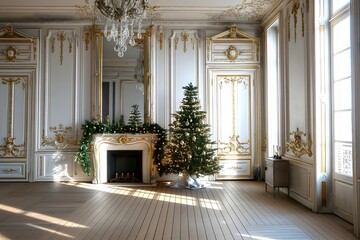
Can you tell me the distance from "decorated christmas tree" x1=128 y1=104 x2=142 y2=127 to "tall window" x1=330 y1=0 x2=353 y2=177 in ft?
14.7

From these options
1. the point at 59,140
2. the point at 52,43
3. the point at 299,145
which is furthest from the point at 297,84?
the point at 52,43

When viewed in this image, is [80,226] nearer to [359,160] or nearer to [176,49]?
[359,160]

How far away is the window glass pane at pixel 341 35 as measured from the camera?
4.82 m

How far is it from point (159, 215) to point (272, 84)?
441cm

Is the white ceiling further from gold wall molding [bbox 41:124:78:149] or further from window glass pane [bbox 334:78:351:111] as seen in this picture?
window glass pane [bbox 334:78:351:111]

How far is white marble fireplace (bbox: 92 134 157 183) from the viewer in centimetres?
792

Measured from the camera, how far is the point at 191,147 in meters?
7.28

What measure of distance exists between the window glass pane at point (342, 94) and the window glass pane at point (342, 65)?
0.31 feet

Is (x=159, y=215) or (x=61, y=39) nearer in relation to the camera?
(x=159, y=215)

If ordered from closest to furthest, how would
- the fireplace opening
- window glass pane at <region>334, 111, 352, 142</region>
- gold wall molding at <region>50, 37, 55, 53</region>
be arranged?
window glass pane at <region>334, 111, 352, 142</region> → the fireplace opening → gold wall molding at <region>50, 37, 55, 53</region>

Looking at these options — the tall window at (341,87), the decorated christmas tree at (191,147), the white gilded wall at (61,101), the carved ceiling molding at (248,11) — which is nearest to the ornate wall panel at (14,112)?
the white gilded wall at (61,101)

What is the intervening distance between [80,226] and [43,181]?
4.23m

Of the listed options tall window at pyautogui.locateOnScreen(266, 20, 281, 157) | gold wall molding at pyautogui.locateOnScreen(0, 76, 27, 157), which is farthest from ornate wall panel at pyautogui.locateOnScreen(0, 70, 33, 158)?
tall window at pyautogui.locateOnScreen(266, 20, 281, 157)

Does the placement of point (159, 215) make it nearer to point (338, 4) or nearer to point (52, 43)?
point (338, 4)
